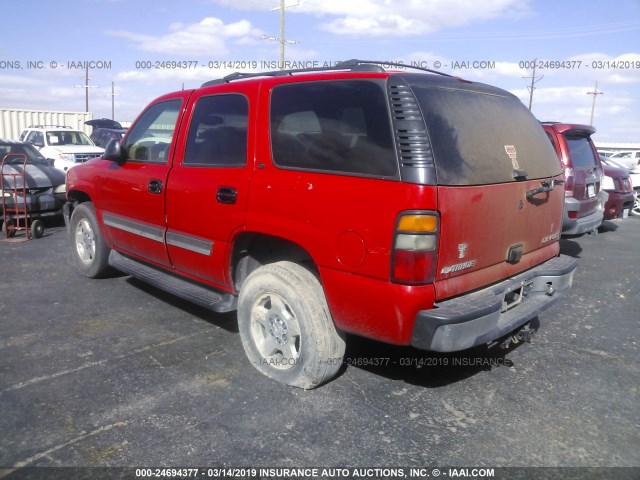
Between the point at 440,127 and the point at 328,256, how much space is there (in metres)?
0.94

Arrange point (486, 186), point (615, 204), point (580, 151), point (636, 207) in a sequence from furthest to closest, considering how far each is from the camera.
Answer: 1. point (636, 207)
2. point (615, 204)
3. point (580, 151)
4. point (486, 186)

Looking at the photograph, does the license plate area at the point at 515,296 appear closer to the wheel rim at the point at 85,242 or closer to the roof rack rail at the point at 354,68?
the roof rack rail at the point at 354,68

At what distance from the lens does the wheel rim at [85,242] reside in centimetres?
554

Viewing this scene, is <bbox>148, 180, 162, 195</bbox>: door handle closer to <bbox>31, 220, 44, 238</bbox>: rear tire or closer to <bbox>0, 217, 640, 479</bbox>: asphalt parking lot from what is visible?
<bbox>0, 217, 640, 479</bbox>: asphalt parking lot

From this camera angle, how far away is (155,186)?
4.23m

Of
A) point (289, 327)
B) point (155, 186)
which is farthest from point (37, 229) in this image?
point (289, 327)

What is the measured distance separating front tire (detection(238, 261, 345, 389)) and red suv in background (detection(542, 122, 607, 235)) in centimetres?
464

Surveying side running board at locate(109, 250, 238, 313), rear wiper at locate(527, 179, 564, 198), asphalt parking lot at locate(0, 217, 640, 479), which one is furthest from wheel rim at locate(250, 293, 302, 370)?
rear wiper at locate(527, 179, 564, 198)

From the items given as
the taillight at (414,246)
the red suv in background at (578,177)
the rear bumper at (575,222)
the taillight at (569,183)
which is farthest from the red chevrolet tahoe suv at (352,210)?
the taillight at (569,183)

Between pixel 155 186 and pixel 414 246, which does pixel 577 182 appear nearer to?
pixel 414 246

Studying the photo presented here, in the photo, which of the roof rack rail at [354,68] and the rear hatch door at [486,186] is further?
the roof rack rail at [354,68]

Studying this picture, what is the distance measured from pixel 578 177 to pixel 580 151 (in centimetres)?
63

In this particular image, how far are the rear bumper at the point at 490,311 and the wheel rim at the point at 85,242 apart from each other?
3.99 m

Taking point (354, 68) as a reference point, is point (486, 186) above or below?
below
